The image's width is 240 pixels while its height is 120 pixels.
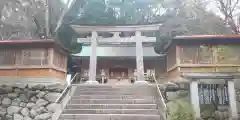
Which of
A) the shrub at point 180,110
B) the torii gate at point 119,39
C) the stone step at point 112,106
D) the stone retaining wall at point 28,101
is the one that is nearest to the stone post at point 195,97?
the shrub at point 180,110

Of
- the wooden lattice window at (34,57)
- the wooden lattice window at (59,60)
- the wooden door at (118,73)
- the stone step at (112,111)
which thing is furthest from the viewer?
the wooden door at (118,73)

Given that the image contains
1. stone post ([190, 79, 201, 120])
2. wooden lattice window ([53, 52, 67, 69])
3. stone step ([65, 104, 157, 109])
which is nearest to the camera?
stone post ([190, 79, 201, 120])

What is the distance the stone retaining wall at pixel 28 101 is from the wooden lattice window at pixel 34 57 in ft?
5.38

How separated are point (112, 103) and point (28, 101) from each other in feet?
14.3

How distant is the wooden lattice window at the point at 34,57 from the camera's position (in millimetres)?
13570

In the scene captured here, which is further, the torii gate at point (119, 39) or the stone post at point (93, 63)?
the torii gate at point (119, 39)

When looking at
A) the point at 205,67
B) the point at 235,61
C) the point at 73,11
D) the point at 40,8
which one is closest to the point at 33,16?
the point at 40,8

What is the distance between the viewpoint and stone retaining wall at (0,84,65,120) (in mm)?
11578

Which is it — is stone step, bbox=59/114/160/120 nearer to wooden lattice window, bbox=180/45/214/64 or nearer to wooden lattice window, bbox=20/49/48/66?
wooden lattice window, bbox=20/49/48/66

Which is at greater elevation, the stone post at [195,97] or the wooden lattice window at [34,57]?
the wooden lattice window at [34,57]

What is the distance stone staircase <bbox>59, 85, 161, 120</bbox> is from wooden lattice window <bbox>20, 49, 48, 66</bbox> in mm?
2566

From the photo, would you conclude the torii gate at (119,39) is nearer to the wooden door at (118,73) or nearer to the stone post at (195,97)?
the stone post at (195,97)

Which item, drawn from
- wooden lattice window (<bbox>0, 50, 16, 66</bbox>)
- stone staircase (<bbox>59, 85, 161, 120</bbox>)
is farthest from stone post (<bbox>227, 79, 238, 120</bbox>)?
wooden lattice window (<bbox>0, 50, 16, 66</bbox>)

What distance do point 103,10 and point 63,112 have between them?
1653 centimetres
